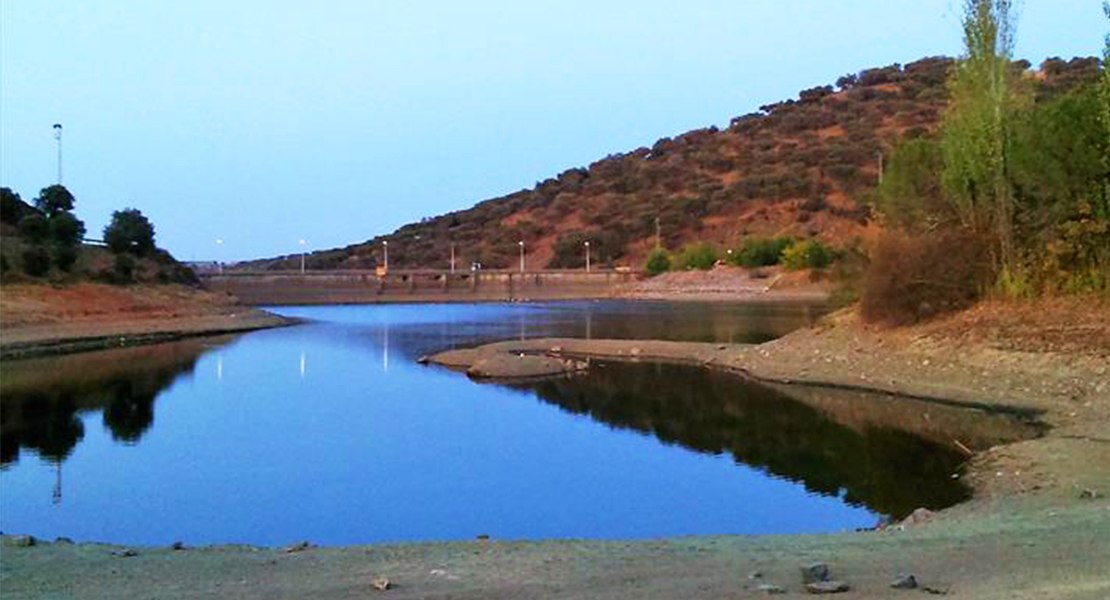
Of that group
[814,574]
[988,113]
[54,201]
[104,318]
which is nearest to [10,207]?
[54,201]

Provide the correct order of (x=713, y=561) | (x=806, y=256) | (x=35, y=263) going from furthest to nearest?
(x=806, y=256) < (x=35, y=263) < (x=713, y=561)

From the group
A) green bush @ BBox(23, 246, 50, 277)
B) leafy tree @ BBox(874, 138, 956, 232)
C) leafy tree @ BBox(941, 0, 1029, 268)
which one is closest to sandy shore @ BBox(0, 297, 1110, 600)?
leafy tree @ BBox(941, 0, 1029, 268)

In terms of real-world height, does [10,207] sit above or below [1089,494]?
above

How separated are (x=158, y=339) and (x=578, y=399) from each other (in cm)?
3694

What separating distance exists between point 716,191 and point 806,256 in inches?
2151

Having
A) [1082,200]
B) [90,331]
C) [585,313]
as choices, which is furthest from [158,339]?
[1082,200]

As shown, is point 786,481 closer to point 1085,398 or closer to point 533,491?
point 533,491

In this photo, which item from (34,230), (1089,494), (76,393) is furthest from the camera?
(34,230)

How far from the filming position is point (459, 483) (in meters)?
21.3

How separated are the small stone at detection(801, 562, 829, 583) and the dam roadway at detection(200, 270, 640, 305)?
107027mm

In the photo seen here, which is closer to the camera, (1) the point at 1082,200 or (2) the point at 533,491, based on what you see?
(2) the point at 533,491

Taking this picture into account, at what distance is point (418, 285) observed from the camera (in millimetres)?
133875

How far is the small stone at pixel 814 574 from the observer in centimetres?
955

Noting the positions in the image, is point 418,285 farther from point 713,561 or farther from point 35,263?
point 713,561
